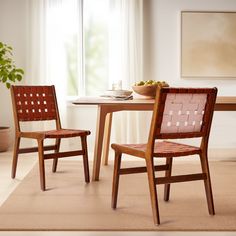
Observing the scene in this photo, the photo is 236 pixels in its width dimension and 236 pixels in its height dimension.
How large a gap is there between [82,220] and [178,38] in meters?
3.53

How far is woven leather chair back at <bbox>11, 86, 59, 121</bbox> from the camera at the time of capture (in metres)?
4.10

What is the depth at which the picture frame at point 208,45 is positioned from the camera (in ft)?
18.9

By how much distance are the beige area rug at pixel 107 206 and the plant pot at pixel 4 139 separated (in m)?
1.42

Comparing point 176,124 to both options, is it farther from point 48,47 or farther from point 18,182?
point 48,47

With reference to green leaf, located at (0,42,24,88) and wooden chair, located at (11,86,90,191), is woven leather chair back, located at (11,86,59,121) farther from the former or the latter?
green leaf, located at (0,42,24,88)

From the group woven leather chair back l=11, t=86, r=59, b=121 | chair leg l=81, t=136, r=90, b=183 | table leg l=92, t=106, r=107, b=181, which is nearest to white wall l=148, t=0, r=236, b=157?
woven leather chair back l=11, t=86, r=59, b=121

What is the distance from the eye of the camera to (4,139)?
5488 mm

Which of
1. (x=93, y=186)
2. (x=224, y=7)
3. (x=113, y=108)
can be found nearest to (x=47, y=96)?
(x=113, y=108)

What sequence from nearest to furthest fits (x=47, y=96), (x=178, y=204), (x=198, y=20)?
(x=178, y=204) → (x=47, y=96) → (x=198, y=20)

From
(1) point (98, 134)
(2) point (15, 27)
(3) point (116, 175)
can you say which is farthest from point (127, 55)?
(3) point (116, 175)

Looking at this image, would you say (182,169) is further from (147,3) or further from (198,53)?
(147,3)

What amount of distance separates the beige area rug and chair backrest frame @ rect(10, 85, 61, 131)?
51 cm

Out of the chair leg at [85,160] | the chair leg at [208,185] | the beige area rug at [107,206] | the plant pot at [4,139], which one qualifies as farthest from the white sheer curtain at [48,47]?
the chair leg at [208,185]

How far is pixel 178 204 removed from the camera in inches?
126
